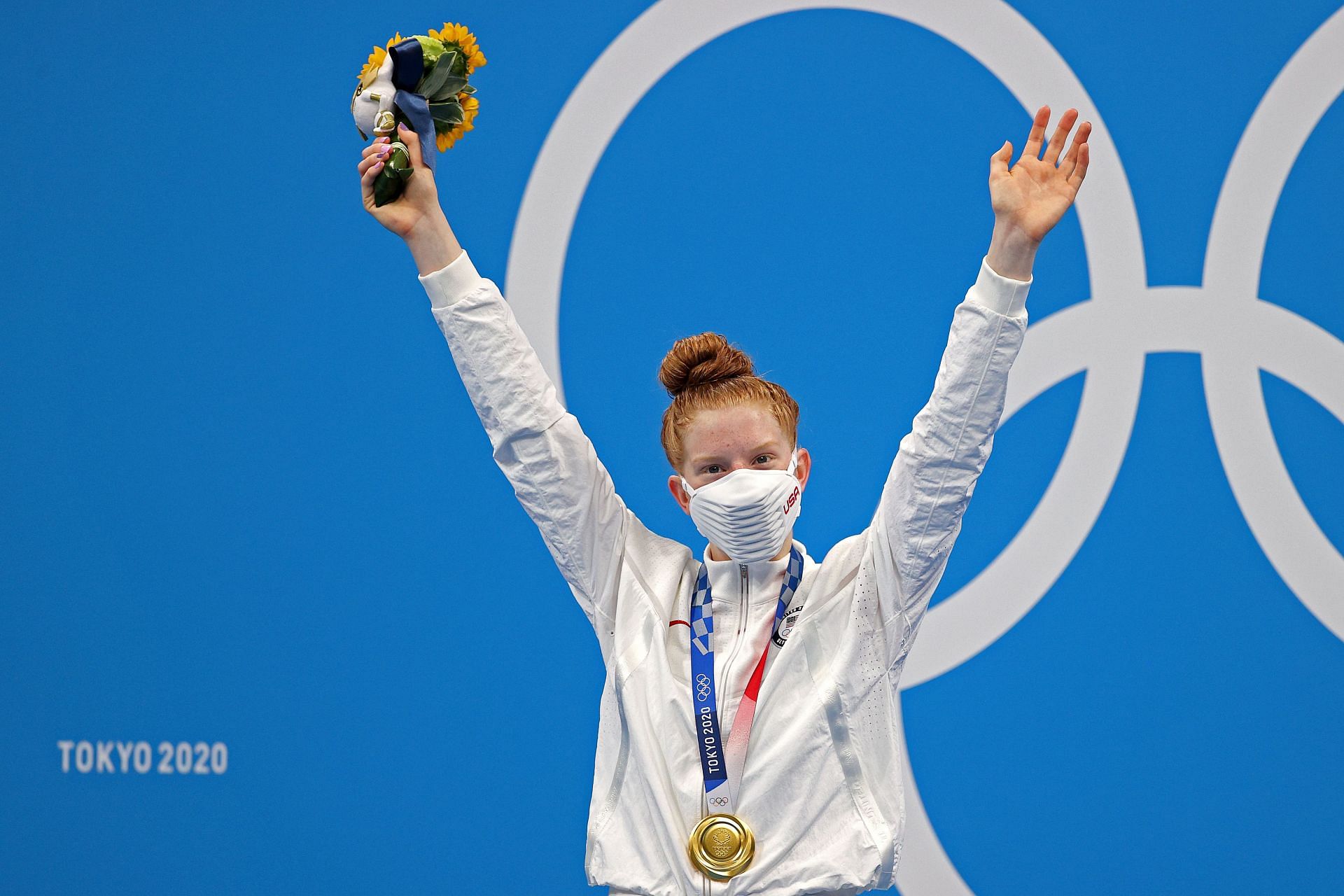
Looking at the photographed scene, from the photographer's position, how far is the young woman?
1.77 meters

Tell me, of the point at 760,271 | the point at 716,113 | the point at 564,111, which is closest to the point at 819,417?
the point at 760,271

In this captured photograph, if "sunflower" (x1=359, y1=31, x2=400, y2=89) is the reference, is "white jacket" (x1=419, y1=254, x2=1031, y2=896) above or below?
below

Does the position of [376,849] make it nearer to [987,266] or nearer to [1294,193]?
[987,266]

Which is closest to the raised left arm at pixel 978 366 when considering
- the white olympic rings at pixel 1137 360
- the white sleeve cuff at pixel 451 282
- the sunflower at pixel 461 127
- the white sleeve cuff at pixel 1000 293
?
the white sleeve cuff at pixel 1000 293

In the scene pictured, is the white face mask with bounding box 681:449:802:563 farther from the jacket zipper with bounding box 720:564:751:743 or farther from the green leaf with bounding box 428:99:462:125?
the green leaf with bounding box 428:99:462:125

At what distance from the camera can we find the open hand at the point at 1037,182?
1.71 m

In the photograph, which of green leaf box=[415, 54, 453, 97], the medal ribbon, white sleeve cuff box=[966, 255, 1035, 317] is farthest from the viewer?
green leaf box=[415, 54, 453, 97]

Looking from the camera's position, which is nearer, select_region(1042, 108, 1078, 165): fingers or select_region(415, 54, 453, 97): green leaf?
select_region(1042, 108, 1078, 165): fingers

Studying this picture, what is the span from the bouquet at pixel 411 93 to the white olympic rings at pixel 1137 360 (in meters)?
1.64

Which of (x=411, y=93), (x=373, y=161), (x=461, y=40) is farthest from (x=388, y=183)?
(x=461, y=40)

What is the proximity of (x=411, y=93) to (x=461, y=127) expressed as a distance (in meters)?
0.10

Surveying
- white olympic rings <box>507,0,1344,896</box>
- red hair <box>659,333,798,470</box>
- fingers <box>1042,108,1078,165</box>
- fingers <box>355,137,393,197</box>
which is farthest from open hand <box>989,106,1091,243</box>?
white olympic rings <box>507,0,1344,896</box>

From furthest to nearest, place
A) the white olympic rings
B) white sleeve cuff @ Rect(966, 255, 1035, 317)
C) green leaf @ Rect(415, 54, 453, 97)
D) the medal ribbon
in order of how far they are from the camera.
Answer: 1. the white olympic rings
2. green leaf @ Rect(415, 54, 453, 97)
3. the medal ribbon
4. white sleeve cuff @ Rect(966, 255, 1035, 317)

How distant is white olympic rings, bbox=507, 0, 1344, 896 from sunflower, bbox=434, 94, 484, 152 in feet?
5.21
